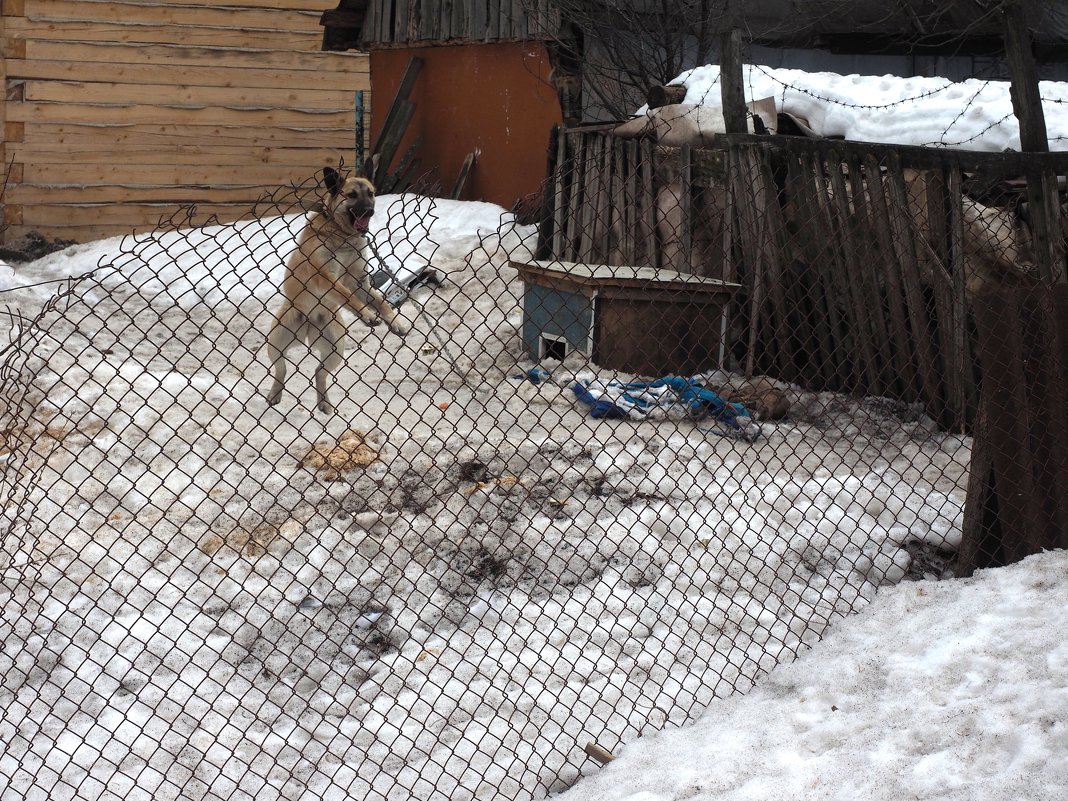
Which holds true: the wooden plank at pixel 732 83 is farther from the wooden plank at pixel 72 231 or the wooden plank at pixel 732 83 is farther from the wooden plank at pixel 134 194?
the wooden plank at pixel 72 231

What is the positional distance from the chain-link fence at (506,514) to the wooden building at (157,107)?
A: 5310 millimetres

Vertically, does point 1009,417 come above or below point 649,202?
below

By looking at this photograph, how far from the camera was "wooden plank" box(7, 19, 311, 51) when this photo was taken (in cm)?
1234

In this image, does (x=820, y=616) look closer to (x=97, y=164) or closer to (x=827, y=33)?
(x=827, y=33)

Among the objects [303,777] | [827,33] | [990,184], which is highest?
[827,33]

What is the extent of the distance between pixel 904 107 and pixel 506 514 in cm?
427

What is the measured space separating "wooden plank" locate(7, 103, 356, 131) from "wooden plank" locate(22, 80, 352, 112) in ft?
0.19

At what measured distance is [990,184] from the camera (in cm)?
588

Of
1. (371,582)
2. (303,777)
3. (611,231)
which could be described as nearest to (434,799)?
(303,777)

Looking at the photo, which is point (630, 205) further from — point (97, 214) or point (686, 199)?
point (97, 214)

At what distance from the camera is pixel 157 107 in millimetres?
12930

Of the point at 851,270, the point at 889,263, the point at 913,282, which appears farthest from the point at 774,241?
the point at 913,282

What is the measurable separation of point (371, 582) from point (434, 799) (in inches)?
53.3

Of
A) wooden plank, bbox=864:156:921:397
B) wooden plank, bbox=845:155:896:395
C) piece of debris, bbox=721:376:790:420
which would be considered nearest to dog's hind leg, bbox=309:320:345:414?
piece of debris, bbox=721:376:790:420
